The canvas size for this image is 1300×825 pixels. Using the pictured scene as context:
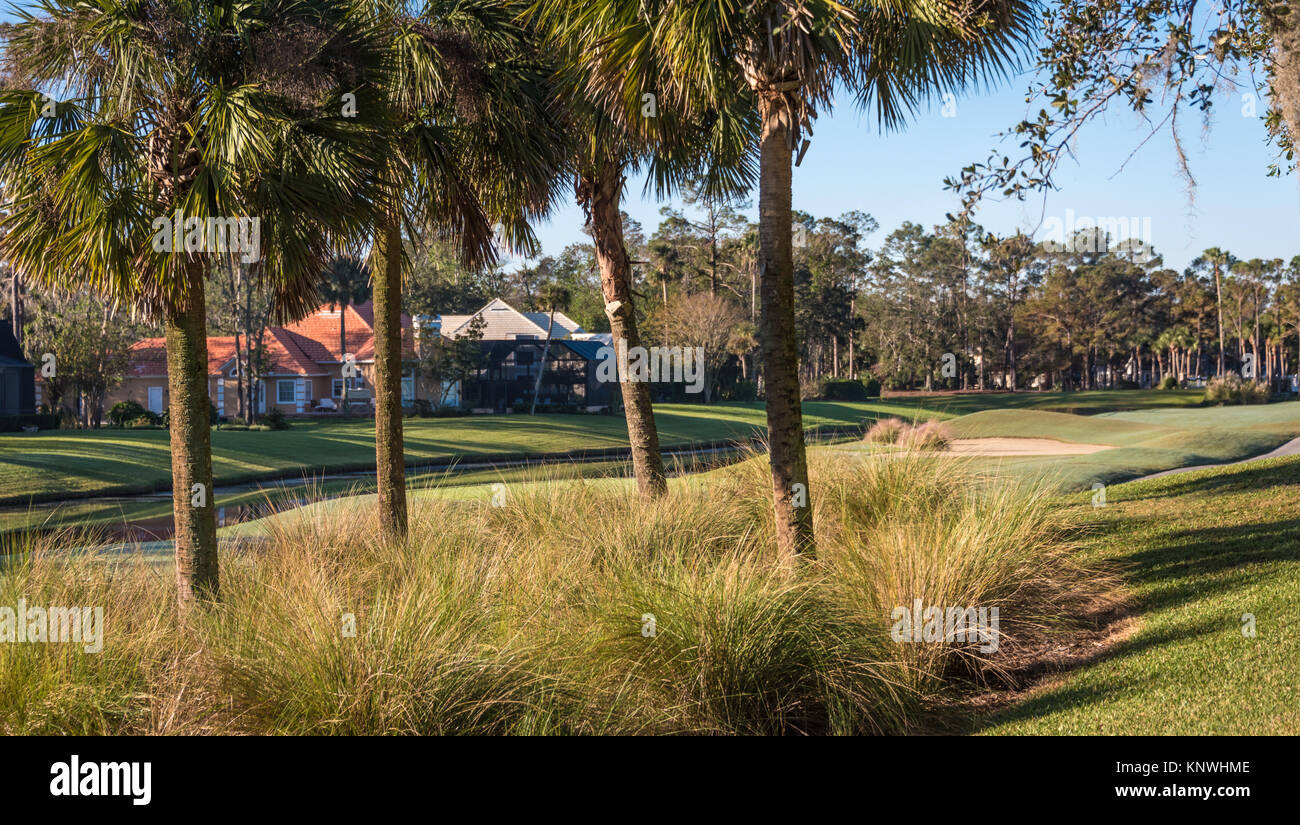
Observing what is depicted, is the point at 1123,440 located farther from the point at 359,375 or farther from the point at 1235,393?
the point at 359,375

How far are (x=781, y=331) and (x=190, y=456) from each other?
17.1ft

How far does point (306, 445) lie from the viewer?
99.8 ft

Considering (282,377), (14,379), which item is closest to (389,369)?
(14,379)

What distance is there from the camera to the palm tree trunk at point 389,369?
10844 millimetres

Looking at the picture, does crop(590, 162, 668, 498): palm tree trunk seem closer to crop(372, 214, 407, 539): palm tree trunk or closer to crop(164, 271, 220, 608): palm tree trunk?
crop(372, 214, 407, 539): palm tree trunk

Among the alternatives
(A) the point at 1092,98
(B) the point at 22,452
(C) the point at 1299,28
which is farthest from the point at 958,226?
(B) the point at 22,452

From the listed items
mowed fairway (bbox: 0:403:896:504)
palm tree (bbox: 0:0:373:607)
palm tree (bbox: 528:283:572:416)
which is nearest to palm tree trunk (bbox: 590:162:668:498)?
palm tree (bbox: 0:0:373:607)

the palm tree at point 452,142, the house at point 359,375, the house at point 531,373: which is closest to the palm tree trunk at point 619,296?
the palm tree at point 452,142

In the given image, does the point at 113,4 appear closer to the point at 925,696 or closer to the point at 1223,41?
the point at 925,696

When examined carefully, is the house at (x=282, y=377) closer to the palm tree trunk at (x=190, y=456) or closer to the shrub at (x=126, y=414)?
the shrub at (x=126, y=414)

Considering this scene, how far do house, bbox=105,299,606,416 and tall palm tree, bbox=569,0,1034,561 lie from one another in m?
43.5

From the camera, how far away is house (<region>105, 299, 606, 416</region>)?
51969 millimetres

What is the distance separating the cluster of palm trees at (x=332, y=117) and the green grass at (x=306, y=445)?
21.4ft
